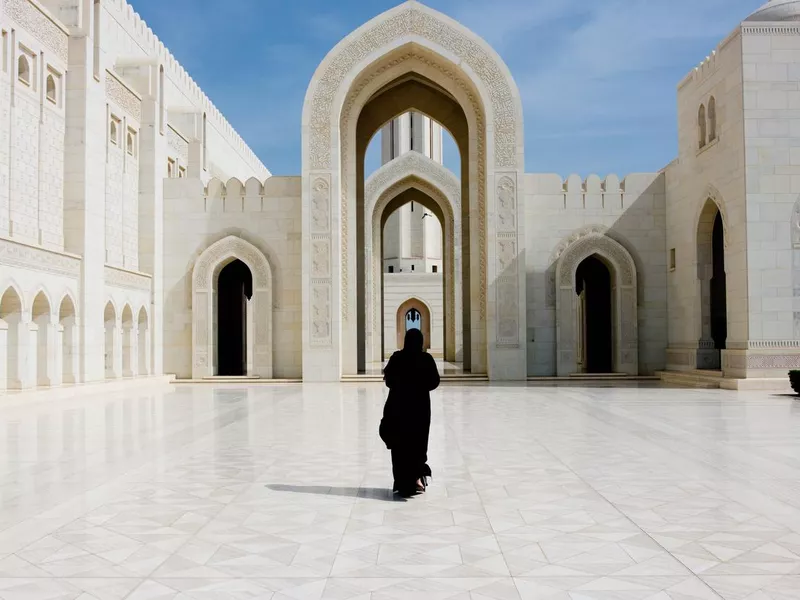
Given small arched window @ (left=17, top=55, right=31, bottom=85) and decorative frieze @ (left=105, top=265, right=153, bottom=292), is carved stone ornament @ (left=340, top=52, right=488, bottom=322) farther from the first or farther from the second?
small arched window @ (left=17, top=55, right=31, bottom=85)

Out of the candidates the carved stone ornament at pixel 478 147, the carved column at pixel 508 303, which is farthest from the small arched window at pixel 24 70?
the carved column at pixel 508 303

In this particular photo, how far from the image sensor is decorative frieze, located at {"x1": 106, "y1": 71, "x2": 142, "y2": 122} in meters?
13.4

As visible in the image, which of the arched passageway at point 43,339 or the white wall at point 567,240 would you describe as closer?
the arched passageway at point 43,339

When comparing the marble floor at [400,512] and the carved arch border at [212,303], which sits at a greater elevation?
the carved arch border at [212,303]

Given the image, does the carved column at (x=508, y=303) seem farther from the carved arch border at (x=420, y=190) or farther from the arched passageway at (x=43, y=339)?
the carved arch border at (x=420, y=190)

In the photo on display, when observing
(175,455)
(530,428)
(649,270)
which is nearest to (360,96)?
(649,270)

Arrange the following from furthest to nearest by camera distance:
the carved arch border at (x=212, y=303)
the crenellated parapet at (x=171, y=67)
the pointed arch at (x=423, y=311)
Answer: the pointed arch at (x=423, y=311) → the crenellated parapet at (x=171, y=67) → the carved arch border at (x=212, y=303)

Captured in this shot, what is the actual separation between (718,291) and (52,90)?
11.1 m

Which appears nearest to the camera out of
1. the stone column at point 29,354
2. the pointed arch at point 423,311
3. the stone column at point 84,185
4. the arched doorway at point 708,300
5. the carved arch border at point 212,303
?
the stone column at point 29,354

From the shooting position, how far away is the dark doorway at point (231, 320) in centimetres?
1817

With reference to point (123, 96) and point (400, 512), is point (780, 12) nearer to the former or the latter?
point (123, 96)

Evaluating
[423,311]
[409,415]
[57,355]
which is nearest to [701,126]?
[57,355]

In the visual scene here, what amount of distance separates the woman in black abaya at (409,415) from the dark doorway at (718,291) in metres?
10.4

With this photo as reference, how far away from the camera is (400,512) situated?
4059 mm
